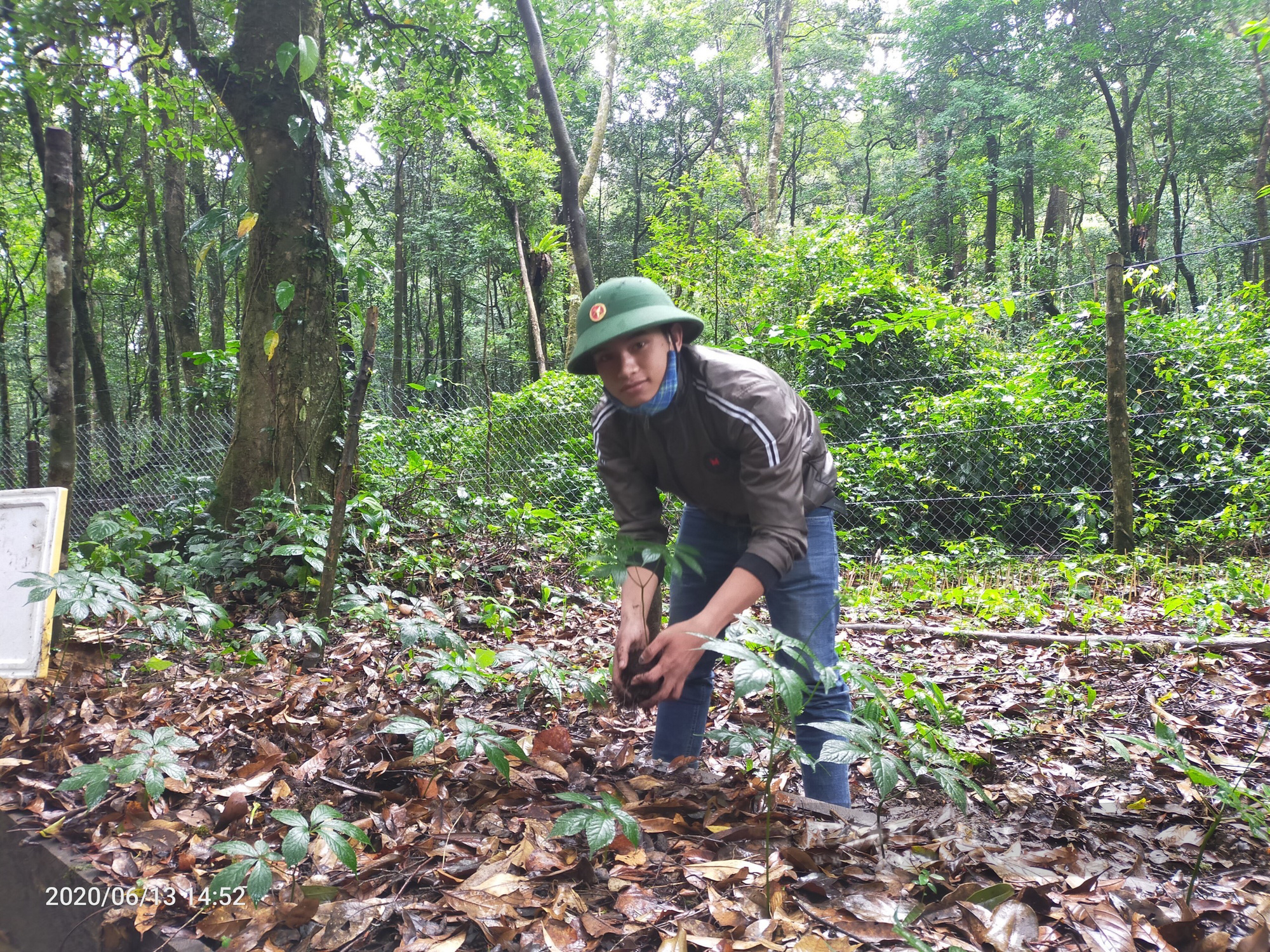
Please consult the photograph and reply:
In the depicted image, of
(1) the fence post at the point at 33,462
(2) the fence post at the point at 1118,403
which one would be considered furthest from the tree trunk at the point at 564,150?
(2) the fence post at the point at 1118,403

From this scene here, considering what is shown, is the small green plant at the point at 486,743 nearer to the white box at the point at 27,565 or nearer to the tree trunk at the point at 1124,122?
the white box at the point at 27,565

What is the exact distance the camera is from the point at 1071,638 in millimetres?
3578

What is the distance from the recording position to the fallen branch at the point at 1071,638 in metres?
3.33

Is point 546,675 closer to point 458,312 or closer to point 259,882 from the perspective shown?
point 259,882

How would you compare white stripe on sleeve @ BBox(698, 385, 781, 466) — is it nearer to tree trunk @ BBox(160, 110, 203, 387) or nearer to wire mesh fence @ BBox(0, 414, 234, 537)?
wire mesh fence @ BBox(0, 414, 234, 537)

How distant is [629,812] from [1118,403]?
5.05m

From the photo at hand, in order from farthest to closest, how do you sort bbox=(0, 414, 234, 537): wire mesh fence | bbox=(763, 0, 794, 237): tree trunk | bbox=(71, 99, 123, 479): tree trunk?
bbox=(763, 0, 794, 237): tree trunk, bbox=(71, 99, 123, 479): tree trunk, bbox=(0, 414, 234, 537): wire mesh fence

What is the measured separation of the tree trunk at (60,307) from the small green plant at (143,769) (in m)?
1.82

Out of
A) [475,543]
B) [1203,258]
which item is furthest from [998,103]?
[475,543]

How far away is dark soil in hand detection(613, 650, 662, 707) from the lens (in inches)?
76.5

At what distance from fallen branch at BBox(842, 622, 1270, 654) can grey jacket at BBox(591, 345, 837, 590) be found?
2.08m

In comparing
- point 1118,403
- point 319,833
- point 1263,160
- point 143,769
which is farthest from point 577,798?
point 1263,160

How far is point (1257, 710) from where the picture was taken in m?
2.74

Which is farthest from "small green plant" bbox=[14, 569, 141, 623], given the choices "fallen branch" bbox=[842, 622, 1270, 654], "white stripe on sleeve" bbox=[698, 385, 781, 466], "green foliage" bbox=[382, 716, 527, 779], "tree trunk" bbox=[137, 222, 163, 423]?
"tree trunk" bbox=[137, 222, 163, 423]
